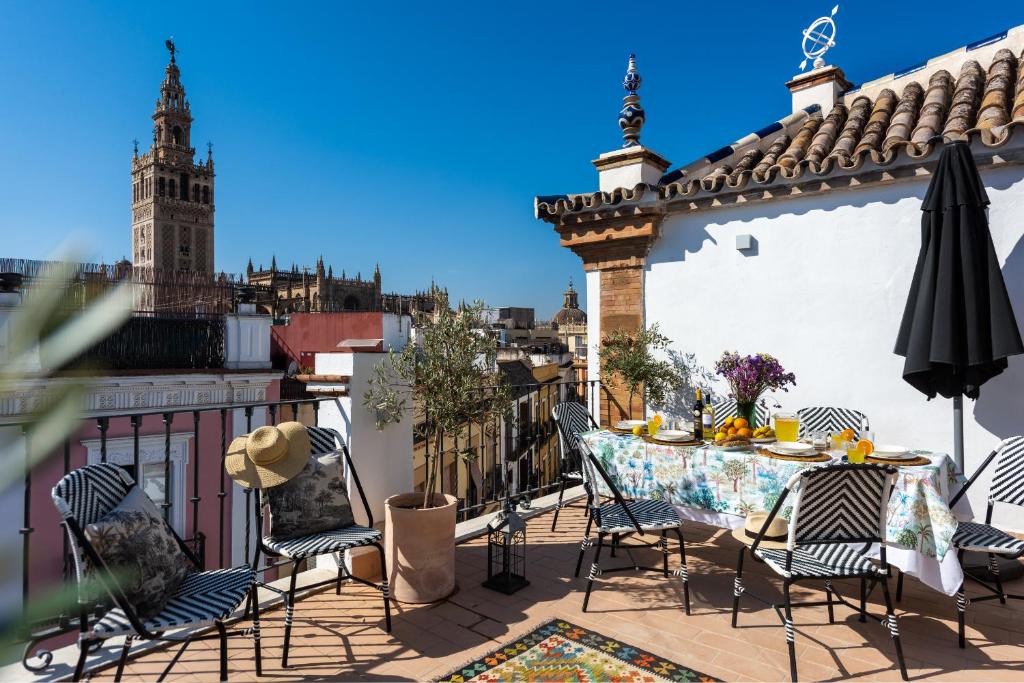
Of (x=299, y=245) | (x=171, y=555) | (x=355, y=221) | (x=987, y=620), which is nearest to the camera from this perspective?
(x=171, y=555)

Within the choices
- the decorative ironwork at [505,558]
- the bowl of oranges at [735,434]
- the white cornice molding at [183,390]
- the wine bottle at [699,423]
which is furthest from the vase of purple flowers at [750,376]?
the white cornice molding at [183,390]

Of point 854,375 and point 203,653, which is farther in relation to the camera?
point 854,375

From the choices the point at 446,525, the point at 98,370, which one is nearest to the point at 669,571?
the point at 446,525

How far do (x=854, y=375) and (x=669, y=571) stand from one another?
2.50 m

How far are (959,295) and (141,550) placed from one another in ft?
14.9

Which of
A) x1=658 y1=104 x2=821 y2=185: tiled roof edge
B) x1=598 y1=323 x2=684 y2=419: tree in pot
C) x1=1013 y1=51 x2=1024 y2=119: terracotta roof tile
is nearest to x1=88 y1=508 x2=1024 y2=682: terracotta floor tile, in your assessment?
x1=598 y1=323 x2=684 y2=419: tree in pot

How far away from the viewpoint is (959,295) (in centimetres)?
382

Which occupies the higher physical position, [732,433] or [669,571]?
[732,433]

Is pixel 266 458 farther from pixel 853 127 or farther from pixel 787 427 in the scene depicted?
pixel 853 127

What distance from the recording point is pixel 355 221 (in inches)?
1088

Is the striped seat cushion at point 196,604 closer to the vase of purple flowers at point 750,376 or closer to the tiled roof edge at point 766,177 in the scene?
the vase of purple flowers at point 750,376

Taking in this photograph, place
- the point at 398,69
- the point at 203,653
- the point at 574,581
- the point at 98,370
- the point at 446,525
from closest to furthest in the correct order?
the point at 98,370
the point at 203,653
the point at 446,525
the point at 574,581
the point at 398,69

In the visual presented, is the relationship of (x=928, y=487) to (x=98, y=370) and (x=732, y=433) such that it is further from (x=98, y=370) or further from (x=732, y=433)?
(x=98, y=370)

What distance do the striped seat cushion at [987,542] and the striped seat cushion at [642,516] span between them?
131 centimetres
